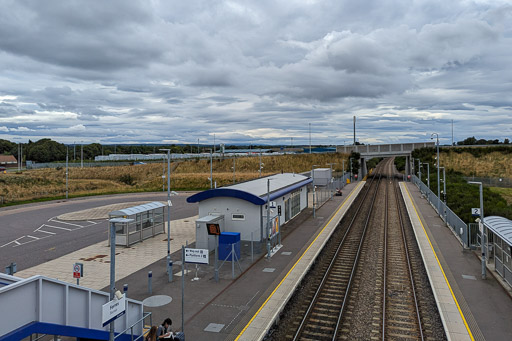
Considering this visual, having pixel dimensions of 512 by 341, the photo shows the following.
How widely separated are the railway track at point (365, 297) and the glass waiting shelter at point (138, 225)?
1297cm

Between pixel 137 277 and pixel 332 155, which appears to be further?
pixel 332 155

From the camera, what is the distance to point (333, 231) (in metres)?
28.2

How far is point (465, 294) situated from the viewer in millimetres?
15109

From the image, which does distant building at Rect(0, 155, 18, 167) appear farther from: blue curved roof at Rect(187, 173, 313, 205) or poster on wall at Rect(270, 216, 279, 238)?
poster on wall at Rect(270, 216, 279, 238)

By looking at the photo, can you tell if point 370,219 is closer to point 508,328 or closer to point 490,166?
point 508,328

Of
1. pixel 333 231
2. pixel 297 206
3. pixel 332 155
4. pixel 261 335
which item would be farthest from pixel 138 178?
pixel 261 335

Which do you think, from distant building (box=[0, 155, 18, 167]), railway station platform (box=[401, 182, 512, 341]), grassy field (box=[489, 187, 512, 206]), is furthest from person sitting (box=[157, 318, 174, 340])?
distant building (box=[0, 155, 18, 167])

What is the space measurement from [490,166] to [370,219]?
2302 inches

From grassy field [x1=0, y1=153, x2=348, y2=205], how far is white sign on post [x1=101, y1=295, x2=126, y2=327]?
2075 inches

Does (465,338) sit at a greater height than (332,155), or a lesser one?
lesser

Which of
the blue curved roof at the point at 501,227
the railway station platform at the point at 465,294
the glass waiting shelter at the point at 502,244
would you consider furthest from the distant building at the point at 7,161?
the glass waiting shelter at the point at 502,244

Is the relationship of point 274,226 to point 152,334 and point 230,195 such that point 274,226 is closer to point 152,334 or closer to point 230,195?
point 230,195

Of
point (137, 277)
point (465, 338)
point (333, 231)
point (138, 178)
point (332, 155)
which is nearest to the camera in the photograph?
point (465, 338)

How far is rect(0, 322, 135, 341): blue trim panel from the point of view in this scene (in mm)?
7082
